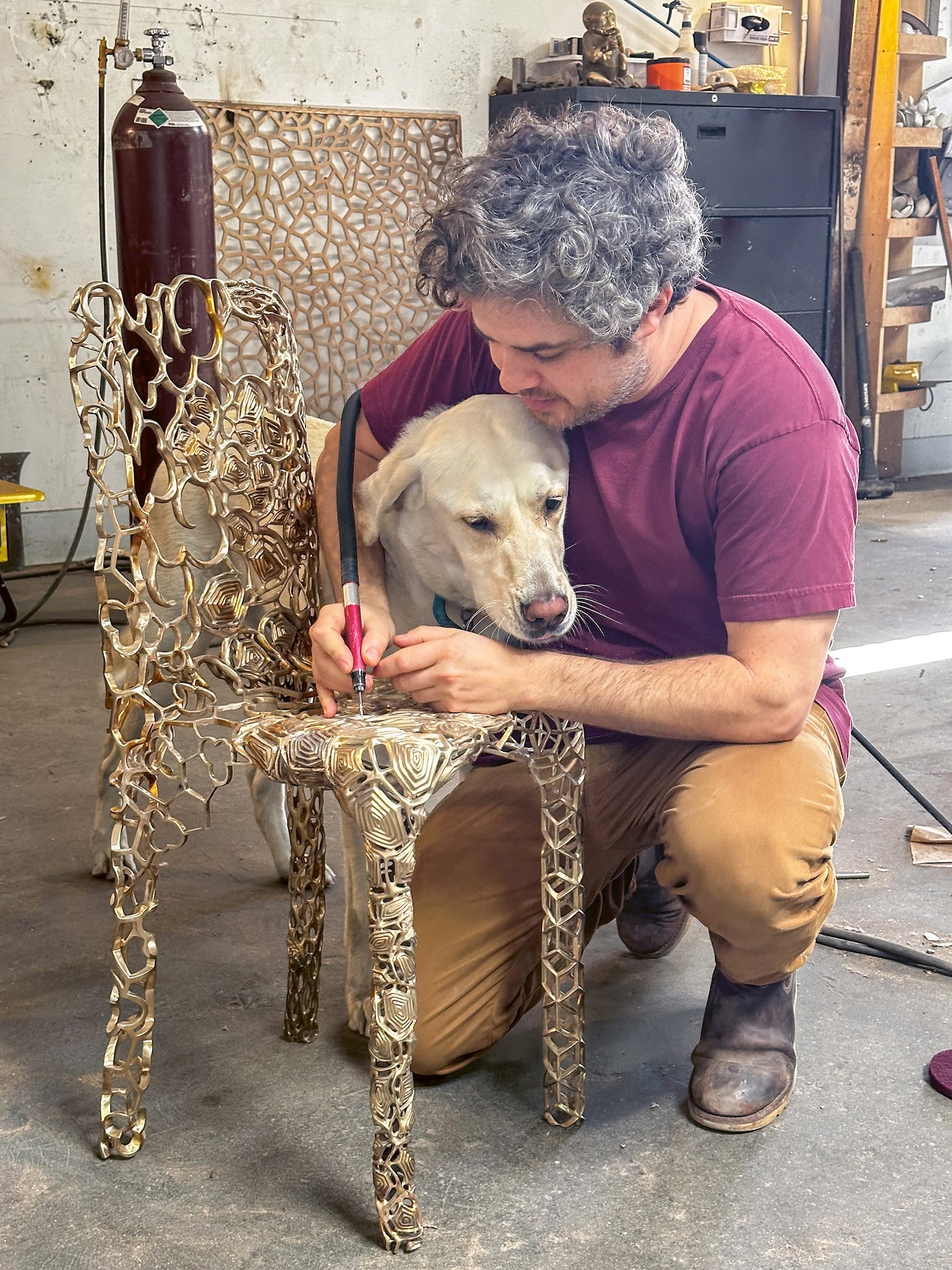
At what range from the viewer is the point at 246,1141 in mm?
1527

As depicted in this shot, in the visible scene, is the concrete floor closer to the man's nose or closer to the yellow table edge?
the man's nose

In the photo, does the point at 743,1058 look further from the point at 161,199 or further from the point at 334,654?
the point at 161,199

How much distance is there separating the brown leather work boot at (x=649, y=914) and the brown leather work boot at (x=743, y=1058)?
351mm

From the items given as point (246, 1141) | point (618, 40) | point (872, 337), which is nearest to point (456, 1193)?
point (246, 1141)

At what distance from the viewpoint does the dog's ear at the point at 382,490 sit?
1.61m

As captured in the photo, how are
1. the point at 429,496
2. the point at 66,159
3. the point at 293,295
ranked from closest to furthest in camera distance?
the point at 429,496 < the point at 66,159 < the point at 293,295

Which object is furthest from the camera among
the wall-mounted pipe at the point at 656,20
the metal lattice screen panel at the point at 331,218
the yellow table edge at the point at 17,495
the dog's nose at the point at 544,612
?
the wall-mounted pipe at the point at 656,20

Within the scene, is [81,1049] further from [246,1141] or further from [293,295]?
[293,295]

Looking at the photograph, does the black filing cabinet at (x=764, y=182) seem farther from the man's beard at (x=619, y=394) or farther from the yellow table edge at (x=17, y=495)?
the man's beard at (x=619, y=394)

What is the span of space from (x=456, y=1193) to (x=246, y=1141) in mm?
273

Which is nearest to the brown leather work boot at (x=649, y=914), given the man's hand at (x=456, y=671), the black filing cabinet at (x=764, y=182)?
the man's hand at (x=456, y=671)

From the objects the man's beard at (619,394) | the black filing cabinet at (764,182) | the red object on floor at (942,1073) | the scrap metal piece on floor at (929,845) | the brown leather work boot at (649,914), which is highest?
the black filing cabinet at (764,182)

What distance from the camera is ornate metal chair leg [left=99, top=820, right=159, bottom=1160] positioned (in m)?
1.45

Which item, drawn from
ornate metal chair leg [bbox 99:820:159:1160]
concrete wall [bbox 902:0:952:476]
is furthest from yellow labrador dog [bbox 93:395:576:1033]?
concrete wall [bbox 902:0:952:476]
